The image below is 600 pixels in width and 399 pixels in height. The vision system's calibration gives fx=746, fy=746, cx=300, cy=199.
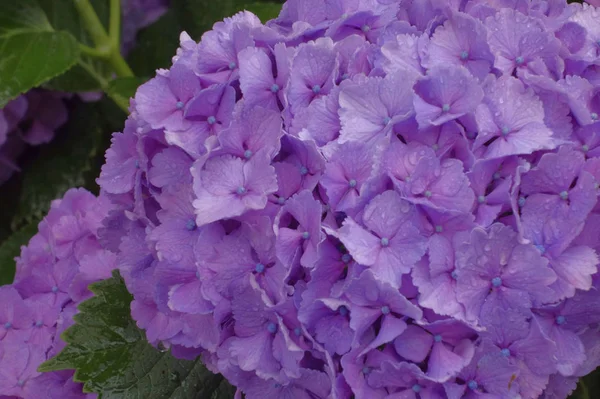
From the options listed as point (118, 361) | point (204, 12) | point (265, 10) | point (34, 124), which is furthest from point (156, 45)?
point (118, 361)

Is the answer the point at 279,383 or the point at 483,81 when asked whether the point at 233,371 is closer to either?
the point at 279,383

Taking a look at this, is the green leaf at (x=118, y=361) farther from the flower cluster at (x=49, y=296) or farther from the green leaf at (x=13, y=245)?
the green leaf at (x=13, y=245)

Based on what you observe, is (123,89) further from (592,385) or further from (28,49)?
(592,385)

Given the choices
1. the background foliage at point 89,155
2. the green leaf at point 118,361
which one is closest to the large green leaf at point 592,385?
the background foliage at point 89,155

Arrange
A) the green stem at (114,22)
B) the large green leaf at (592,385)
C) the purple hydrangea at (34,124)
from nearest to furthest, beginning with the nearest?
1. the large green leaf at (592,385)
2. the green stem at (114,22)
3. the purple hydrangea at (34,124)

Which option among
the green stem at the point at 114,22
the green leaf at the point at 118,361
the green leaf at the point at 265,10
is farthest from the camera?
the green stem at the point at 114,22

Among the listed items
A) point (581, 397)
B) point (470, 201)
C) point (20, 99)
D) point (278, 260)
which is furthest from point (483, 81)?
point (20, 99)

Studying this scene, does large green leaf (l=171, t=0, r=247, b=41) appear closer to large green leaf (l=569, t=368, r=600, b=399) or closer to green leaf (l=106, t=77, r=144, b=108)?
green leaf (l=106, t=77, r=144, b=108)
